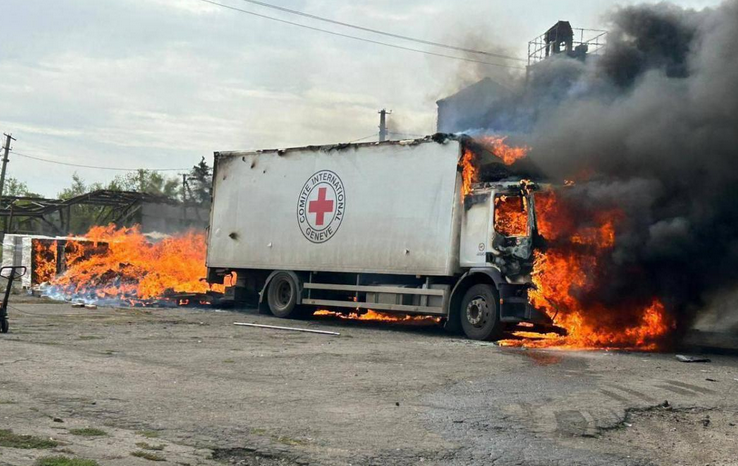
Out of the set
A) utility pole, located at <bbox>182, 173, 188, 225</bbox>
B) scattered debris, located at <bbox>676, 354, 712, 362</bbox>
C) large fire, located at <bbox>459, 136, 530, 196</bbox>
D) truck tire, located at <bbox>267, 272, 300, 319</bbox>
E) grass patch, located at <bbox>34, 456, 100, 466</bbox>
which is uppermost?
utility pole, located at <bbox>182, 173, 188, 225</bbox>

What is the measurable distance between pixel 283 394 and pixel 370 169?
9.02 m

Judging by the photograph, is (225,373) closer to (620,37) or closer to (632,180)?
(632,180)

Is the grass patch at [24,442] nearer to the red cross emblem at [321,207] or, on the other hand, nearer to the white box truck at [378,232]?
the white box truck at [378,232]

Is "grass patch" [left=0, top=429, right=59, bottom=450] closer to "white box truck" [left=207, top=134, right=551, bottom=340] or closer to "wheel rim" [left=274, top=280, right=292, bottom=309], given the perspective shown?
"white box truck" [left=207, top=134, right=551, bottom=340]

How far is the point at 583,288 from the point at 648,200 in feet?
5.77

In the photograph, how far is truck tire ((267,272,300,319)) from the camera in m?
17.4

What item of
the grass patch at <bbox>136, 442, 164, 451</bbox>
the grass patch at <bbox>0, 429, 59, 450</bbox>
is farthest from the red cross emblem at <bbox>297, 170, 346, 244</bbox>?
the grass patch at <bbox>0, 429, 59, 450</bbox>

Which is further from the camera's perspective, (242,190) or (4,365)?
(242,190)

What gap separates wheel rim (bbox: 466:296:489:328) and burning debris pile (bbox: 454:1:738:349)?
81 centimetres

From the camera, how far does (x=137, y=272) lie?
70.2 ft

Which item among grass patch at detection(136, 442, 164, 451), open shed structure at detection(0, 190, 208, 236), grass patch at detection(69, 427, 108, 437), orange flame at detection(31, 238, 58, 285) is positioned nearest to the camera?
grass patch at detection(136, 442, 164, 451)

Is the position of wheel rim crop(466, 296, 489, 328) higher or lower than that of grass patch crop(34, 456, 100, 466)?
higher

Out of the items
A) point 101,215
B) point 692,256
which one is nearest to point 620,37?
point 692,256

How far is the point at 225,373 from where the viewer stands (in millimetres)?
8727
